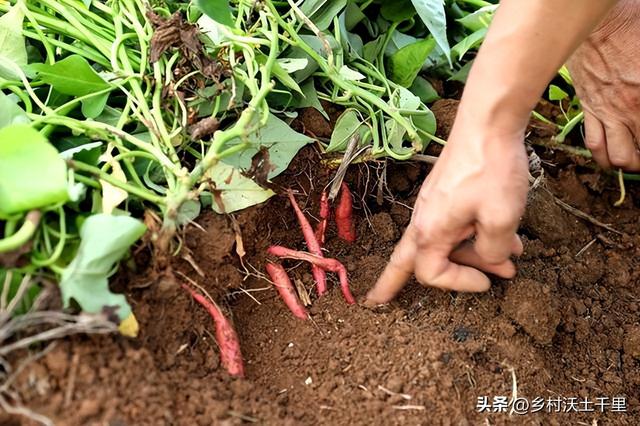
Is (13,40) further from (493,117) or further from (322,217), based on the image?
(493,117)

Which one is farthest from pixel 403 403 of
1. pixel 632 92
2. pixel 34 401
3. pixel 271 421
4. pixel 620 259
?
pixel 632 92

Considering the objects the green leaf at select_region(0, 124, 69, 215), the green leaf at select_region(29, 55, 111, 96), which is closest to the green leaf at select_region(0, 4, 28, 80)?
the green leaf at select_region(29, 55, 111, 96)

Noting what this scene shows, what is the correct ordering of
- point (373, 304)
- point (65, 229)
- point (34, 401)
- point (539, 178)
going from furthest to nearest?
point (539, 178), point (373, 304), point (65, 229), point (34, 401)

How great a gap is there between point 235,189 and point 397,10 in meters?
0.56

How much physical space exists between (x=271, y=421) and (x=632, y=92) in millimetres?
832

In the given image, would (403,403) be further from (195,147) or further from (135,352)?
(195,147)

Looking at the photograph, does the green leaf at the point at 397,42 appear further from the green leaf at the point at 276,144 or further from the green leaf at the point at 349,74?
the green leaf at the point at 276,144

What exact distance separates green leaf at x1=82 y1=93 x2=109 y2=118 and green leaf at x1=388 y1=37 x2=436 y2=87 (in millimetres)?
534

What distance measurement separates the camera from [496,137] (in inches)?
33.4

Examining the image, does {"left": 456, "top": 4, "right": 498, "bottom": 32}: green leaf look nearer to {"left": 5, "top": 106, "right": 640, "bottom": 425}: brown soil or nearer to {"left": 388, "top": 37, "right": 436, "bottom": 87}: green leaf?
{"left": 388, "top": 37, "right": 436, "bottom": 87}: green leaf

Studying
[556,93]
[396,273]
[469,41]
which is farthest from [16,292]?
[556,93]

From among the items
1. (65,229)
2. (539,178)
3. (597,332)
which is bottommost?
(597,332)

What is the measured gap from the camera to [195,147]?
3.76ft

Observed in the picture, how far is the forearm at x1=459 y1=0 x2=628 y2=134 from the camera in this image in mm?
786
